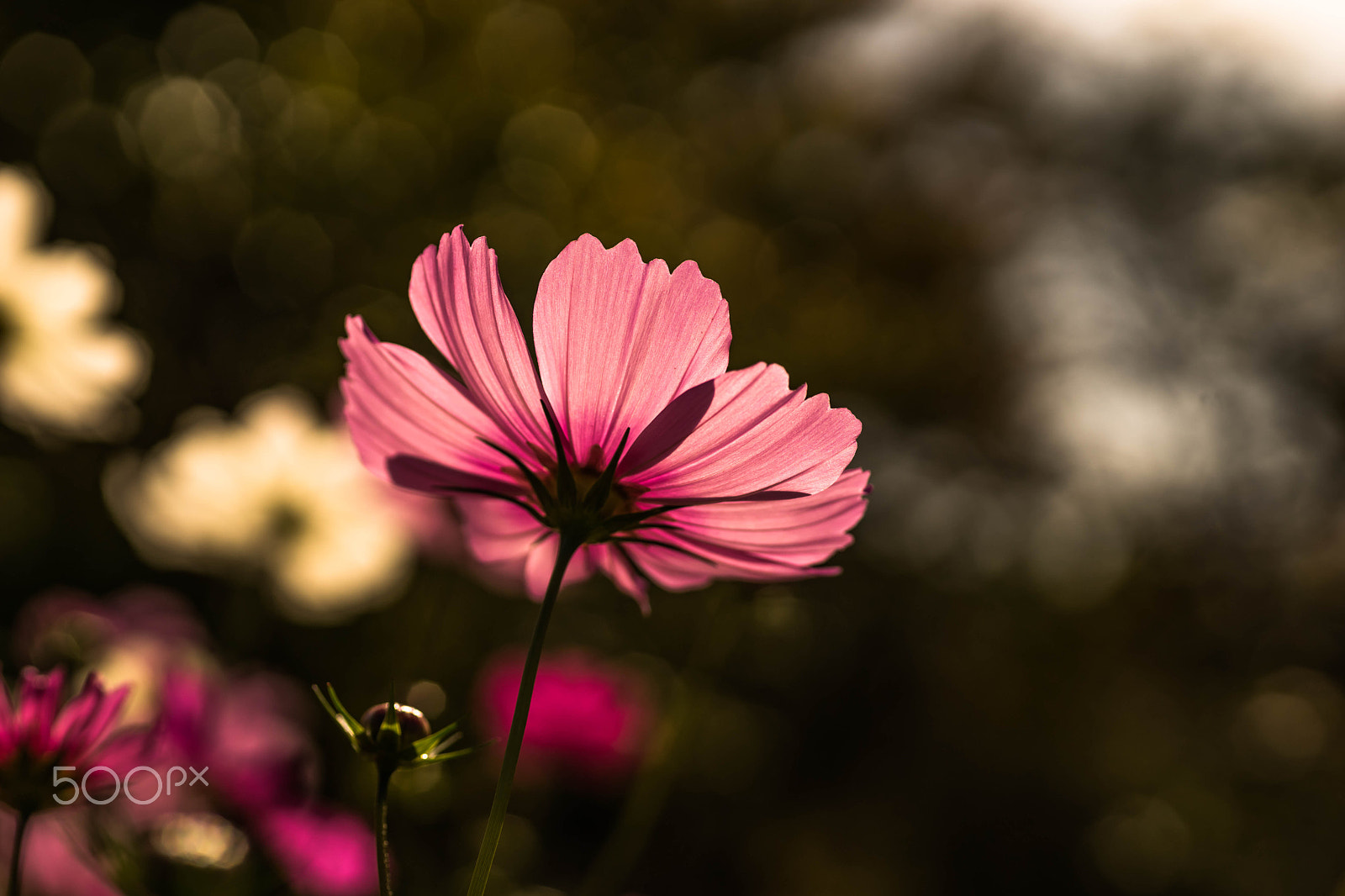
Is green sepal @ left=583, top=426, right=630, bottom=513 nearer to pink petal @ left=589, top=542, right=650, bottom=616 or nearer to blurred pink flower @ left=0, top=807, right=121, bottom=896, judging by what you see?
pink petal @ left=589, top=542, right=650, bottom=616

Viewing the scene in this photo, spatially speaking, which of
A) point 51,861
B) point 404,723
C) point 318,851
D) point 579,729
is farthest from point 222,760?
point 579,729

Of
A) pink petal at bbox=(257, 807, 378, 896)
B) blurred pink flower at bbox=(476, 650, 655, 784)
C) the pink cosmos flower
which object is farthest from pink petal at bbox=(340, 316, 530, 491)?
blurred pink flower at bbox=(476, 650, 655, 784)

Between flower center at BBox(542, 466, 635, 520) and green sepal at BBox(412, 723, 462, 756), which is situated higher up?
flower center at BBox(542, 466, 635, 520)

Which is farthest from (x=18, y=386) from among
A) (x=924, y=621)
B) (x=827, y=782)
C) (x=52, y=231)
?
(x=924, y=621)

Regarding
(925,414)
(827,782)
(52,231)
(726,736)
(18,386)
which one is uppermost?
(925,414)

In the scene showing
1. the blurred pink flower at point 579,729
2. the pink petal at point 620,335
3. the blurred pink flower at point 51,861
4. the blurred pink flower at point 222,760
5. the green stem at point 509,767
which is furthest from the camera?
the blurred pink flower at point 579,729

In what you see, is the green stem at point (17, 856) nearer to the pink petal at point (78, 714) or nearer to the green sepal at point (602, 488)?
the pink petal at point (78, 714)

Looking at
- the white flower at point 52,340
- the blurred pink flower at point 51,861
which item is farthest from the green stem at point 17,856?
the white flower at point 52,340

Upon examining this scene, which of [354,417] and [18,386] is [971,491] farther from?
[354,417]
